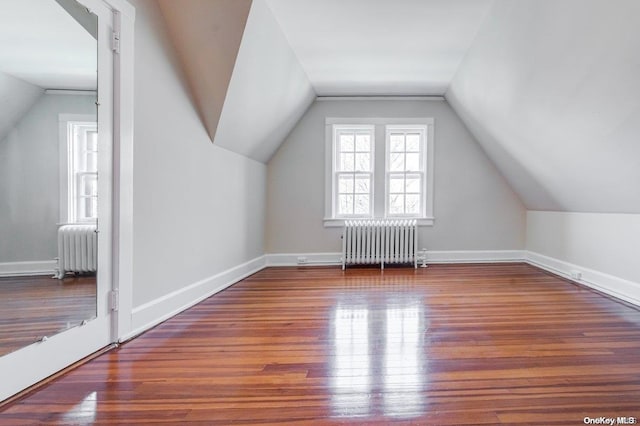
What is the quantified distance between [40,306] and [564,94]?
4.03 meters

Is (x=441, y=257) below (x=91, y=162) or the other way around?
below

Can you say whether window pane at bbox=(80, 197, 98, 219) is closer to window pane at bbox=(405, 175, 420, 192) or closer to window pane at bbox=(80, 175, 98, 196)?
window pane at bbox=(80, 175, 98, 196)

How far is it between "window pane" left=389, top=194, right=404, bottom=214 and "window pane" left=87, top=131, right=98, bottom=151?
13.5 feet

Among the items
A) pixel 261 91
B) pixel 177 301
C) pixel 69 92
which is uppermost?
pixel 261 91

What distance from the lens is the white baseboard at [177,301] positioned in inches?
93.7

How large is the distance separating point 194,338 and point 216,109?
195 centimetres

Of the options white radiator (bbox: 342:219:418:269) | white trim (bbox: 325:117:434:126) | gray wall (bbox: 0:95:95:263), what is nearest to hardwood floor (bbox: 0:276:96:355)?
gray wall (bbox: 0:95:95:263)

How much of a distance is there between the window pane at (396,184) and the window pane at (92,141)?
412cm

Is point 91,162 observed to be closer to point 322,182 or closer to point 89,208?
point 89,208

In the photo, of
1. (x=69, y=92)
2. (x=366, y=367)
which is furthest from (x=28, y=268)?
(x=366, y=367)

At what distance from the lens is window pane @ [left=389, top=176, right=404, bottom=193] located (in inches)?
211

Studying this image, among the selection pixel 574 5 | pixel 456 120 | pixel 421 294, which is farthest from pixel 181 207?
pixel 456 120

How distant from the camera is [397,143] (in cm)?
537

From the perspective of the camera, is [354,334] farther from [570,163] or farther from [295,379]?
[570,163]
